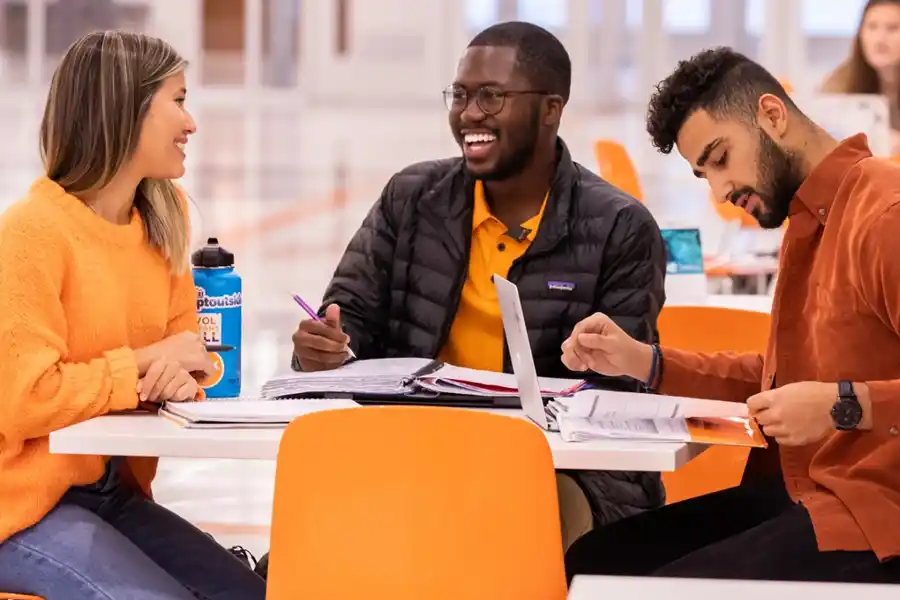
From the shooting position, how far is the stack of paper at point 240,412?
7.70ft

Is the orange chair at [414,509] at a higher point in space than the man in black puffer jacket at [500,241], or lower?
lower

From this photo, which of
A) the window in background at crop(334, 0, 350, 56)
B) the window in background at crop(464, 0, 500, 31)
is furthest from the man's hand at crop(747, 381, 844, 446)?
the window in background at crop(334, 0, 350, 56)

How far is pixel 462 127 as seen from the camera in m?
3.12

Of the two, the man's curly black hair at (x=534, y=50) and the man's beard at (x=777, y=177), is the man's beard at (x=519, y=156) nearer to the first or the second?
the man's curly black hair at (x=534, y=50)

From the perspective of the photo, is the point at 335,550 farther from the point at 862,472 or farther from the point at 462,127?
the point at 462,127

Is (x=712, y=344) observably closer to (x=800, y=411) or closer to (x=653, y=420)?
(x=653, y=420)

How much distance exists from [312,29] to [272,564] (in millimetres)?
19078

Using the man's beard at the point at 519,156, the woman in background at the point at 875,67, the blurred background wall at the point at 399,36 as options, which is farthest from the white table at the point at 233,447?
the blurred background wall at the point at 399,36

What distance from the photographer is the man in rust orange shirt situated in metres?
2.17

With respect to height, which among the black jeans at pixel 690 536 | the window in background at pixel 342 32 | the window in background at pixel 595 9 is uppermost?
the window in background at pixel 595 9

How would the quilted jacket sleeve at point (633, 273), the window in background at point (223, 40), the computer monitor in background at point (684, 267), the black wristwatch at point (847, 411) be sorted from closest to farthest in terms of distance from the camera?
the black wristwatch at point (847, 411) → the quilted jacket sleeve at point (633, 273) → the computer monitor in background at point (684, 267) → the window in background at point (223, 40)

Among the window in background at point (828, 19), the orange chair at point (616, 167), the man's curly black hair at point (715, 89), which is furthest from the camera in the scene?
the window in background at point (828, 19)

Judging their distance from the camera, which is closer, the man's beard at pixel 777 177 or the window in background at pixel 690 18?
the man's beard at pixel 777 177

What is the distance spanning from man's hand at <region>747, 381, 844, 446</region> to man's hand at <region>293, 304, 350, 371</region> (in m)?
0.95
